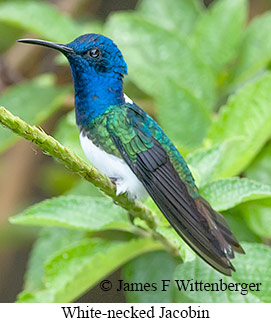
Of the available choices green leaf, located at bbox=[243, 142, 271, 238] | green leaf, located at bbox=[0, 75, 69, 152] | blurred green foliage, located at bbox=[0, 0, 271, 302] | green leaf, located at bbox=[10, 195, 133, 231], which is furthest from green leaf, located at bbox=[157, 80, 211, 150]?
green leaf, located at bbox=[0, 75, 69, 152]

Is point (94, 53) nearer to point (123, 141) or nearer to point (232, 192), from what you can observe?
point (123, 141)

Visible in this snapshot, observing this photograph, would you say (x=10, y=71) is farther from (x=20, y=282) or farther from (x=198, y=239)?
(x=198, y=239)

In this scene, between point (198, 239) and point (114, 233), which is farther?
point (114, 233)

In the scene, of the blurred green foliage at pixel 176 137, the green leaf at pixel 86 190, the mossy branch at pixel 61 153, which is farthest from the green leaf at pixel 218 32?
the mossy branch at pixel 61 153

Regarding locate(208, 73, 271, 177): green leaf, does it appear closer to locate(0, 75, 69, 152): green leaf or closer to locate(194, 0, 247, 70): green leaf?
locate(194, 0, 247, 70): green leaf

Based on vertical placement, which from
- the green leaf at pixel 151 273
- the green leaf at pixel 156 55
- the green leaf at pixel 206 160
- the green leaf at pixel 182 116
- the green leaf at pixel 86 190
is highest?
the green leaf at pixel 156 55

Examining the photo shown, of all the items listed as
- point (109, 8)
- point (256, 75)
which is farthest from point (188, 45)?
point (109, 8)

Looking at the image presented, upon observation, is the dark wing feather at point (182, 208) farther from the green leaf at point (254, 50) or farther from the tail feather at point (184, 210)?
the green leaf at point (254, 50)
